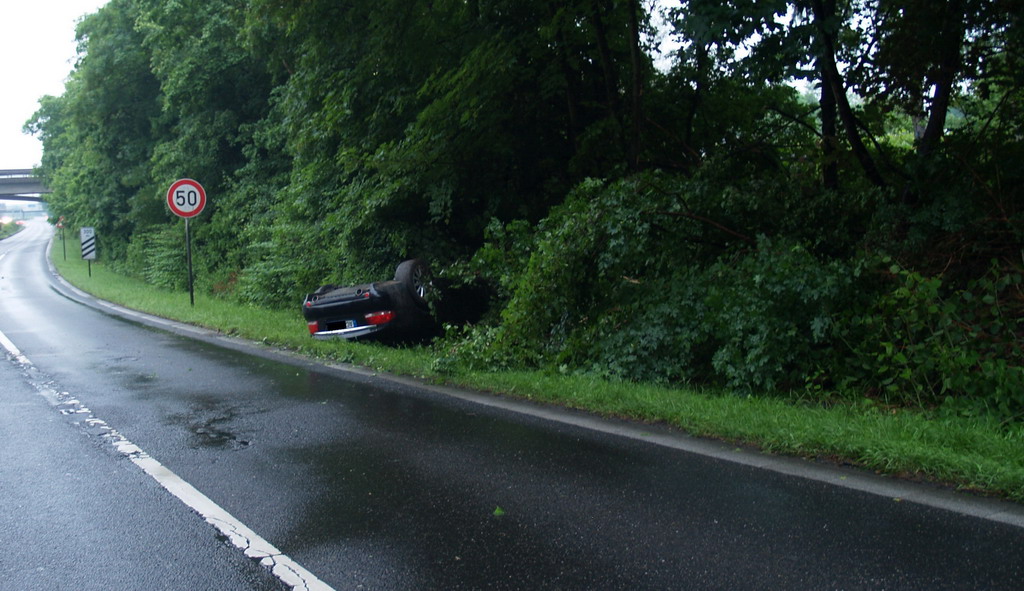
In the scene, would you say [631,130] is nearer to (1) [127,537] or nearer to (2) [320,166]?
(2) [320,166]

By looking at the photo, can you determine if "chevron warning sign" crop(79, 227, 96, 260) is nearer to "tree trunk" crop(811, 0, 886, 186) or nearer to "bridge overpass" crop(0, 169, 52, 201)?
"tree trunk" crop(811, 0, 886, 186)

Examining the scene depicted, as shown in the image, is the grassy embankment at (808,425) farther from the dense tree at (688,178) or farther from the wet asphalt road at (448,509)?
the dense tree at (688,178)

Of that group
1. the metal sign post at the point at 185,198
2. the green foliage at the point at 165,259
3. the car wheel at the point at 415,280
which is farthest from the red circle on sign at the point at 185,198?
the green foliage at the point at 165,259

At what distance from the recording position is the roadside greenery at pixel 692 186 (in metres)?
7.54

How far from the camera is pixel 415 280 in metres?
11.4

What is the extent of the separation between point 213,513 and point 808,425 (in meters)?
4.08

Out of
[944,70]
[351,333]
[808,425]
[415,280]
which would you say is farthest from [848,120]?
[351,333]

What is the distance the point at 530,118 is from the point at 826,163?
532 centimetres

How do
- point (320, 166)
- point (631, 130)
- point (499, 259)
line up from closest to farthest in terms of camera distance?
1. point (499, 259)
2. point (631, 130)
3. point (320, 166)

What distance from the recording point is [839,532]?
4.19m

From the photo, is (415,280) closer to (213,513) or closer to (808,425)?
(808,425)

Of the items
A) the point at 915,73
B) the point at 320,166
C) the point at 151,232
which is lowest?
the point at 151,232

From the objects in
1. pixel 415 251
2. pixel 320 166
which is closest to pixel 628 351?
pixel 415 251

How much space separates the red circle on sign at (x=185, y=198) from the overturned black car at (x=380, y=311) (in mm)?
7514
